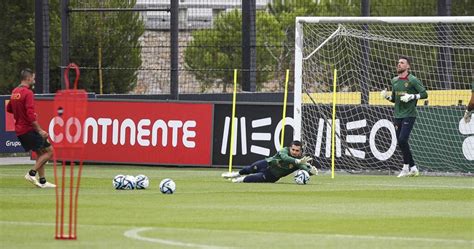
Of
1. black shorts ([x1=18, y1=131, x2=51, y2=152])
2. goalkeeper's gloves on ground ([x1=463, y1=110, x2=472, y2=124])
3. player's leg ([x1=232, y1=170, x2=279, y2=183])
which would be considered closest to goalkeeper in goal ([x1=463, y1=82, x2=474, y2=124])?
goalkeeper's gloves on ground ([x1=463, y1=110, x2=472, y2=124])

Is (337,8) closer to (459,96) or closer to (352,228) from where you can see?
(459,96)

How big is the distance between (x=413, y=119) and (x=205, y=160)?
4914mm

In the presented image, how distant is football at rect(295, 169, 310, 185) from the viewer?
2136 centimetres

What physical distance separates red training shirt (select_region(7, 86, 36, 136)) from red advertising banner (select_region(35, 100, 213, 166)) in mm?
5965

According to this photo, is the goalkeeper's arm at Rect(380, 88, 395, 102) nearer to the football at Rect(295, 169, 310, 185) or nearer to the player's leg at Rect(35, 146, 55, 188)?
the football at Rect(295, 169, 310, 185)

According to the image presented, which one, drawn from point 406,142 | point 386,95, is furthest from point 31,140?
point 406,142

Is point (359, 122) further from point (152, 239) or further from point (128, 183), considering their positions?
point (152, 239)

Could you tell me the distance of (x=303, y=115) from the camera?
25.8 m

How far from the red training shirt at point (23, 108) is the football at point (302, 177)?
14.6 feet

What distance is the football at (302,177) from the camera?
21359 millimetres

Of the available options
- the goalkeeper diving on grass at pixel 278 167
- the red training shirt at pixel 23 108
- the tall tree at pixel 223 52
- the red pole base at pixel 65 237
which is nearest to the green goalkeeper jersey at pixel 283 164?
the goalkeeper diving on grass at pixel 278 167

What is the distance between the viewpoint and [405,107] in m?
24.0

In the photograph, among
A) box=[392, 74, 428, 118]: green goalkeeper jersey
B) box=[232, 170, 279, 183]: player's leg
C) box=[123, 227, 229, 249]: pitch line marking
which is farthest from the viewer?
box=[392, 74, 428, 118]: green goalkeeper jersey

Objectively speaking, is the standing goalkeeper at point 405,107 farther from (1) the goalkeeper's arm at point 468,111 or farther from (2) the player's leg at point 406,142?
(1) the goalkeeper's arm at point 468,111
